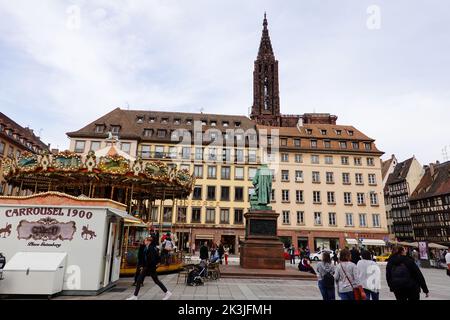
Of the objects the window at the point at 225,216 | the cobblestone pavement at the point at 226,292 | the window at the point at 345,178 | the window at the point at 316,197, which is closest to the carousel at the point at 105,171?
the cobblestone pavement at the point at 226,292

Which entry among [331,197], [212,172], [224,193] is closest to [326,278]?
[224,193]

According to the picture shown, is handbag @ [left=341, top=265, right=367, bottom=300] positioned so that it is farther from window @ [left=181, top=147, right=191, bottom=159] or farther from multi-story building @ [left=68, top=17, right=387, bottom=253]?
window @ [left=181, top=147, right=191, bottom=159]

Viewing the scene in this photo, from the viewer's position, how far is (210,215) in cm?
4119

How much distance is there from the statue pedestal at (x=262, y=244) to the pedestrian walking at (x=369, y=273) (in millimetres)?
9968

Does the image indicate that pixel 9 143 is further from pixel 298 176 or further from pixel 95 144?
pixel 298 176

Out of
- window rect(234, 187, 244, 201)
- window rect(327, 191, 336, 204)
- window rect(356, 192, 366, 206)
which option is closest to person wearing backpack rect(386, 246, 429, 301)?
window rect(234, 187, 244, 201)

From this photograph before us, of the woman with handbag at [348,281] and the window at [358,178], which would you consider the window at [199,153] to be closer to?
the window at [358,178]

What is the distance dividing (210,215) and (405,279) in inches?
1416

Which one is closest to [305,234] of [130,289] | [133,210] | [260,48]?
[133,210]

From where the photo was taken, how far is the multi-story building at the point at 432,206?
46469 millimetres

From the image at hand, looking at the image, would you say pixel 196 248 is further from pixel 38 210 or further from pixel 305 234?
pixel 38 210

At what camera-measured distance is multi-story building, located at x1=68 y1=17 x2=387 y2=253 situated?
135 ft

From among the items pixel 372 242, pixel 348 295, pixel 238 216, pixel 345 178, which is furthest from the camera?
pixel 345 178

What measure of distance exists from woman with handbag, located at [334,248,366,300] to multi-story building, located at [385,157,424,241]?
57116mm
